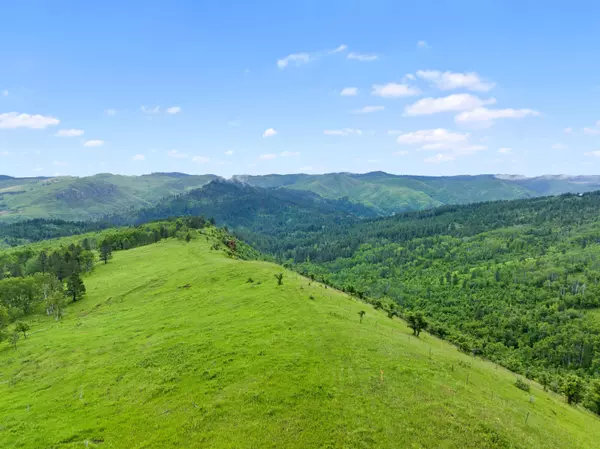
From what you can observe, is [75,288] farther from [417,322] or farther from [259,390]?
[417,322]

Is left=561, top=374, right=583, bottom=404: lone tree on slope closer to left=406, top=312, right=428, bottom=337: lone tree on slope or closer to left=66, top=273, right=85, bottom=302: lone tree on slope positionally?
left=406, top=312, right=428, bottom=337: lone tree on slope

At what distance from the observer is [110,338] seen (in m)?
75.1

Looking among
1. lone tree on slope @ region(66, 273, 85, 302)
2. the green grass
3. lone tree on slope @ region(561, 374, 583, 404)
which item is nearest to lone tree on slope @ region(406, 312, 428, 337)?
the green grass

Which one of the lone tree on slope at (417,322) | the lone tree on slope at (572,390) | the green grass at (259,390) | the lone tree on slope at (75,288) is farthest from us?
the lone tree on slope at (75,288)

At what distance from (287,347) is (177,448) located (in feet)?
78.6

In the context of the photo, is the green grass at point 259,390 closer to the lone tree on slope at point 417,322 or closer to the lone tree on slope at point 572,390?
the lone tree on slope at point 572,390

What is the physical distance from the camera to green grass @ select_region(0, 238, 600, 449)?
40.0m

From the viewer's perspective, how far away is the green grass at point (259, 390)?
4000 cm

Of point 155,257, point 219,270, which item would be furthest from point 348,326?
point 155,257

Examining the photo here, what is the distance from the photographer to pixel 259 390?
46.6 meters

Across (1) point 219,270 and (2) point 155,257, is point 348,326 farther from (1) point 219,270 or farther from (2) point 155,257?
(2) point 155,257

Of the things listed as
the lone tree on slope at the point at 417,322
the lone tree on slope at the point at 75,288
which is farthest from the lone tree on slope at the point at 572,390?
the lone tree on slope at the point at 75,288

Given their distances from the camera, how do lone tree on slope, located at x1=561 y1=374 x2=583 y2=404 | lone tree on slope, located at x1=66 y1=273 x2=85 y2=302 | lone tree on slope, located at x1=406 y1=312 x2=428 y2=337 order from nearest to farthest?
1. lone tree on slope, located at x1=561 y1=374 x2=583 y2=404
2. lone tree on slope, located at x1=406 y1=312 x2=428 y2=337
3. lone tree on slope, located at x1=66 y1=273 x2=85 y2=302

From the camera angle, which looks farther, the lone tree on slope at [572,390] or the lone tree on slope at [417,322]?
the lone tree on slope at [417,322]
